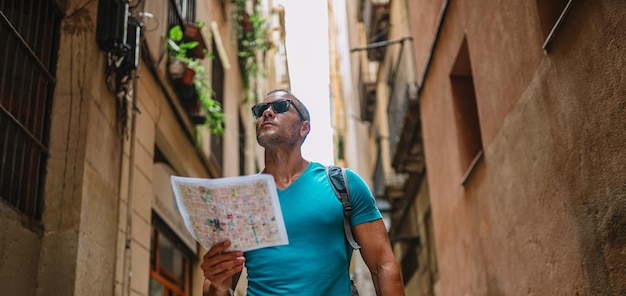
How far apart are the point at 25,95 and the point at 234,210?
293 cm

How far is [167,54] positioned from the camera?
8.99 metres

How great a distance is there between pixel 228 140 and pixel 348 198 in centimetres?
1088

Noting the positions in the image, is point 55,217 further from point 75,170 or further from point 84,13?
point 84,13

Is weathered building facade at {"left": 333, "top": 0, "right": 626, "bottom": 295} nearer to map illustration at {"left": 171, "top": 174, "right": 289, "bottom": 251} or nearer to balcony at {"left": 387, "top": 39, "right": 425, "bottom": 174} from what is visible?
balcony at {"left": 387, "top": 39, "right": 425, "bottom": 174}

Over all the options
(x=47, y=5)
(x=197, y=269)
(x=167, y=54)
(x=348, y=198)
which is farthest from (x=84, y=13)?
(x=197, y=269)

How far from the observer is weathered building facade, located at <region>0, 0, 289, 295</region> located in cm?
507

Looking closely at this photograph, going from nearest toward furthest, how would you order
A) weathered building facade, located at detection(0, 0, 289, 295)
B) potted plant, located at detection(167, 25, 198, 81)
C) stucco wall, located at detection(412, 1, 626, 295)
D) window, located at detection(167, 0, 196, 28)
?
stucco wall, located at detection(412, 1, 626, 295)
weathered building facade, located at detection(0, 0, 289, 295)
potted plant, located at detection(167, 25, 198, 81)
window, located at detection(167, 0, 196, 28)

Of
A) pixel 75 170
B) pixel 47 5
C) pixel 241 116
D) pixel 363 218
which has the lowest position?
pixel 363 218

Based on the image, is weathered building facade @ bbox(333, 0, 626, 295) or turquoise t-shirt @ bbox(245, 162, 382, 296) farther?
weathered building facade @ bbox(333, 0, 626, 295)

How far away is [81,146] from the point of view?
18.6 ft

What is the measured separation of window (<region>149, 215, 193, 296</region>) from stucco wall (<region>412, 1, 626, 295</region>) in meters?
3.77

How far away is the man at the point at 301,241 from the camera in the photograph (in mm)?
3256

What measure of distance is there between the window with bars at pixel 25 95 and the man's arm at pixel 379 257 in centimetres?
278

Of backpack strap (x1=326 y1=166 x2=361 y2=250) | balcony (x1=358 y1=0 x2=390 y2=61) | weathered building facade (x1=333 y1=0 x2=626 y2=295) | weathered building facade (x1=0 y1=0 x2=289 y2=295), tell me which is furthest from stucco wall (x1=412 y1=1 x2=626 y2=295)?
balcony (x1=358 y1=0 x2=390 y2=61)
